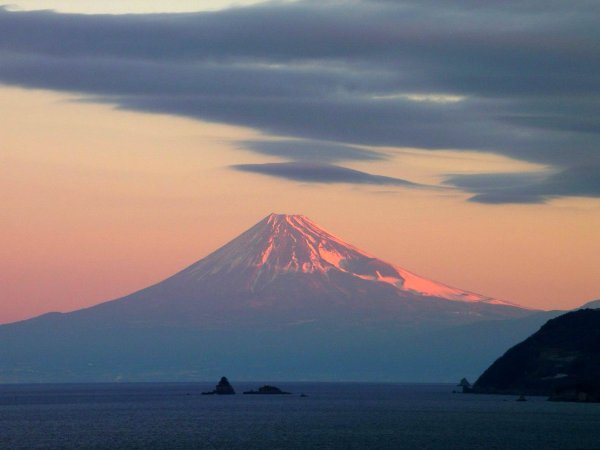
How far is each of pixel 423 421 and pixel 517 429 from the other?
2373 cm

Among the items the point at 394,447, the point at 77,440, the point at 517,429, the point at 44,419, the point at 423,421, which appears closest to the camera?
the point at 394,447

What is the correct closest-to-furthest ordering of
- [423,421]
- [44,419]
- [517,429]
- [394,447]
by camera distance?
[394,447], [517,429], [423,421], [44,419]

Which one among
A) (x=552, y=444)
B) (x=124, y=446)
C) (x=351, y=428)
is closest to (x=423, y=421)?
(x=351, y=428)

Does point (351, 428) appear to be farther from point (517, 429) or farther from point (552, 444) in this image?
point (552, 444)

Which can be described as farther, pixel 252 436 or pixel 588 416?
pixel 588 416

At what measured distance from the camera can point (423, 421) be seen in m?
173

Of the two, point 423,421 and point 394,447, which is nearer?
point 394,447

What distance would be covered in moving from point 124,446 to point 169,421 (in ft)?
160

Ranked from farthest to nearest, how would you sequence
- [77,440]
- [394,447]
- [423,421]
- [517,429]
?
[423,421], [517,429], [77,440], [394,447]

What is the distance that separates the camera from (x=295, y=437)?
13912 cm

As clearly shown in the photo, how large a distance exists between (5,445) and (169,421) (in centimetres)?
4768

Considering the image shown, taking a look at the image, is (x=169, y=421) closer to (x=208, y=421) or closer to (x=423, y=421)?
(x=208, y=421)

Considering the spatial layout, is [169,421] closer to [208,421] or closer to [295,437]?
[208,421]

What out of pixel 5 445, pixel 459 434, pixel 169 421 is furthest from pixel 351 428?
pixel 5 445
